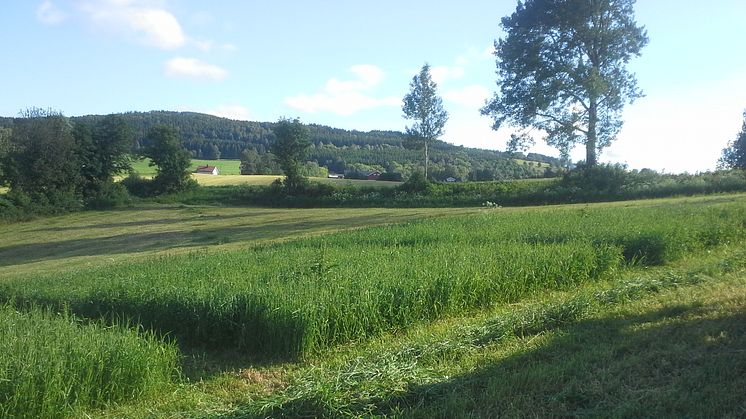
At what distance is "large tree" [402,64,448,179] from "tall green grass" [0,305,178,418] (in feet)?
151

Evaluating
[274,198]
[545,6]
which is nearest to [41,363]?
[545,6]

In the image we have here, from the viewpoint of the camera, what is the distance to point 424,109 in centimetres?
5088

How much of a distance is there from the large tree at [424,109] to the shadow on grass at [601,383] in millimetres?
45186

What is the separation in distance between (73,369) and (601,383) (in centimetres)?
531

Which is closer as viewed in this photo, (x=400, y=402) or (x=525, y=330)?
(x=400, y=402)

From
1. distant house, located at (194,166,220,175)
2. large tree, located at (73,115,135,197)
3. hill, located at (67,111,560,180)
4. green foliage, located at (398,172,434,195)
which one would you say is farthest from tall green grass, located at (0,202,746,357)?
distant house, located at (194,166,220,175)

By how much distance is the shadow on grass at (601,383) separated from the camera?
4777mm

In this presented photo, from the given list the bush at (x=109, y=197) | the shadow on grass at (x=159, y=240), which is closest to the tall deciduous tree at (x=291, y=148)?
the bush at (x=109, y=197)

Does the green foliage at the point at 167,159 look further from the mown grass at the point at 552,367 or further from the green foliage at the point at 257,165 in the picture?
the mown grass at the point at 552,367

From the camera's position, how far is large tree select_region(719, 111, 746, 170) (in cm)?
5300

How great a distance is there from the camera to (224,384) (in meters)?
6.22

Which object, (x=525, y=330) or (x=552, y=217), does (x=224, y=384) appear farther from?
(x=552, y=217)

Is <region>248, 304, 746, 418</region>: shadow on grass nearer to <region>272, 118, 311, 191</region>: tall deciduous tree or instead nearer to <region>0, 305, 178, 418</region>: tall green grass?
<region>0, 305, 178, 418</region>: tall green grass

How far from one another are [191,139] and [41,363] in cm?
9971
